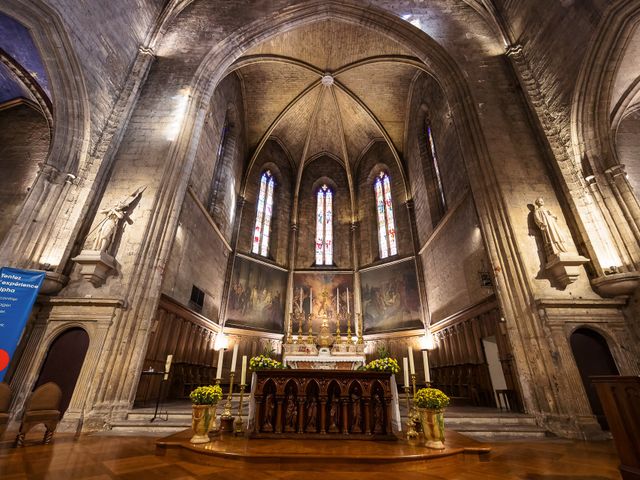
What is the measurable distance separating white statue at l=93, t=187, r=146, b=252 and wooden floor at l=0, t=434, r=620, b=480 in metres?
3.96

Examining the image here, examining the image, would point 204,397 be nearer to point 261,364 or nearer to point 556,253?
point 261,364

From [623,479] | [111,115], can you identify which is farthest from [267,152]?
[623,479]

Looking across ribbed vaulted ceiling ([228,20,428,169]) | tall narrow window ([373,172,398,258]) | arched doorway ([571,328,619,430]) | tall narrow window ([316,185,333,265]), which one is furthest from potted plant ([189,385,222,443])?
tall narrow window ([316,185,333,265])

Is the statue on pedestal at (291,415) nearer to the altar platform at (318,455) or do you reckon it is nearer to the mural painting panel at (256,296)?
the altar platform at (318,455)

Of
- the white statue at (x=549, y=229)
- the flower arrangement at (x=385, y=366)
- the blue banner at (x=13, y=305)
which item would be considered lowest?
the flower arrangement at (x=385, y=366)

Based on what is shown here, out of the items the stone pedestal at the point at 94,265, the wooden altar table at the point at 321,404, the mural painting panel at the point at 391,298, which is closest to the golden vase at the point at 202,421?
the wooden altar table at the point at 321,404

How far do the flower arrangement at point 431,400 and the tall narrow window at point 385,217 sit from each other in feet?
40.4

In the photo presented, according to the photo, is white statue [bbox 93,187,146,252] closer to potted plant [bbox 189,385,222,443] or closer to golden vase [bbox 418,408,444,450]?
potted plant [bbox 189,385,222,443]

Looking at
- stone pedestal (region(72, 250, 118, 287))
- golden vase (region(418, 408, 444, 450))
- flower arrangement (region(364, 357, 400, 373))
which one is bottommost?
golden vase (region(418, 408, 444, 450))

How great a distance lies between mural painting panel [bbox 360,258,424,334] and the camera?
14.2 m

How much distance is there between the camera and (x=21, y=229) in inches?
269

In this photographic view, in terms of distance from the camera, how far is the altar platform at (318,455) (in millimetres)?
3318

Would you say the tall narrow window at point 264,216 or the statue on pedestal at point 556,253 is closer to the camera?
the statue on pedestal at point 556,253

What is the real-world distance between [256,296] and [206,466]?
12105 mm
